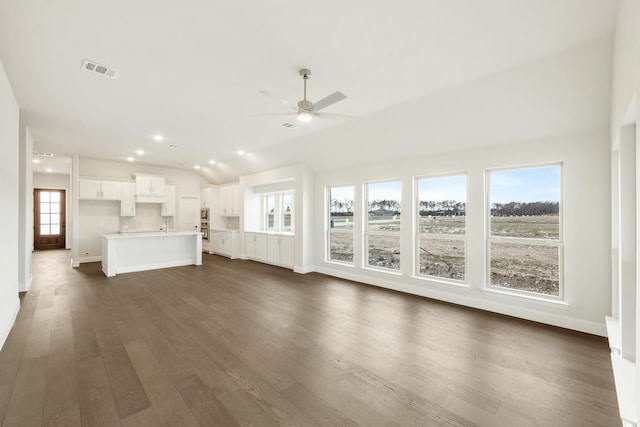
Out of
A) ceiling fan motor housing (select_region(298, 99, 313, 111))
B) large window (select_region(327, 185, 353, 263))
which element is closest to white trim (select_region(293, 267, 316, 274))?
large window (select_region(327, 185, 353, 263))

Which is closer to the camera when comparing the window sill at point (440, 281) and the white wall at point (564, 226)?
the white wall at point (564, 226)

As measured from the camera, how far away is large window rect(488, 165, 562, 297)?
3715 millimetres

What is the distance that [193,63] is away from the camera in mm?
2945

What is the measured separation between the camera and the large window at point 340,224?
6.27 m

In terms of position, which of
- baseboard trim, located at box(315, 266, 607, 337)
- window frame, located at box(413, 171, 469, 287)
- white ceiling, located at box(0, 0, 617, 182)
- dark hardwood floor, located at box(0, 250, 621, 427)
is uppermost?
white ceiling, located at box(0, 0, 617, 182)

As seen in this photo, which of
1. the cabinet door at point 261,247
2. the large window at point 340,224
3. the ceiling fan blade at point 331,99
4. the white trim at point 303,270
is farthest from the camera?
the cabinet door at point 261,247

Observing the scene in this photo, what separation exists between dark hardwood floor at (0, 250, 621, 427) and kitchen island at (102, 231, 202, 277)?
1.90m

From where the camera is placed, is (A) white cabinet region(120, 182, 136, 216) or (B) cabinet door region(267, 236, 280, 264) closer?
(B) cabinet door region(267, 236, 280, 264)

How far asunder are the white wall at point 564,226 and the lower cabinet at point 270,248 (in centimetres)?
310

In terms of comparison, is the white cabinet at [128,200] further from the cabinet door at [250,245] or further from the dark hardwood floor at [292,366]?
the dark hardwood floor at [292,366]

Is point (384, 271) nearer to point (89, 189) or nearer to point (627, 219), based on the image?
point (627, 219)

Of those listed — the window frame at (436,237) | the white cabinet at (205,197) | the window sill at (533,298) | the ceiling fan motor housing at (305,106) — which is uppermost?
the ceiling fan motor housing at (305,106)

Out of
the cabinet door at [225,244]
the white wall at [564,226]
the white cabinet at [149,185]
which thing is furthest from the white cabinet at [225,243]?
the white wall at [564,226]

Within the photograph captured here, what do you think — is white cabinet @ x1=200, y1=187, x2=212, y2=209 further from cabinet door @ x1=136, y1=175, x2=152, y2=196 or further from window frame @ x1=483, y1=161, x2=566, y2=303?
window frame @ x1=483, y1=161, x2=566, y2=303
